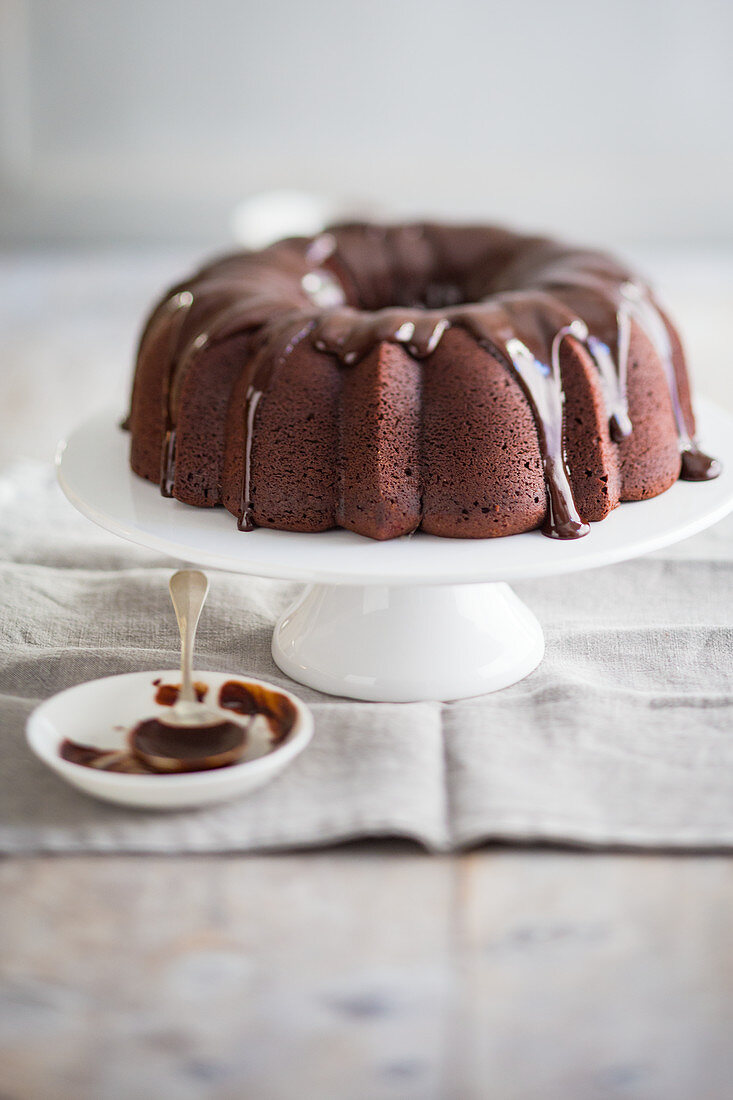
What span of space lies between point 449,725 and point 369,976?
1.27 ft

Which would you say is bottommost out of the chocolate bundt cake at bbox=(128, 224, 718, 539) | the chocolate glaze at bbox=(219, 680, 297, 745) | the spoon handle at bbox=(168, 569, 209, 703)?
the chocolate glaze at bbox=(219, 680, 297, 745)

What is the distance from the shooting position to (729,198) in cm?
439

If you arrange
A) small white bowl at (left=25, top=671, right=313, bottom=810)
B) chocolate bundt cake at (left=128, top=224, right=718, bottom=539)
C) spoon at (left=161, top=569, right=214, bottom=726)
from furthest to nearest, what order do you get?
chocolate bundt cake at (left=128, top=224, right=718, bottom=539) < spoon at (left=161, top=569, right=214, bottom=726) < small white bowl at (left=25, top=671, right=313, bottom=810)

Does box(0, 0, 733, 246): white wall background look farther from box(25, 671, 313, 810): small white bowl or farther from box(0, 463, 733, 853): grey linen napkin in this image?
box(25, 671, 313, 810): small white bowl

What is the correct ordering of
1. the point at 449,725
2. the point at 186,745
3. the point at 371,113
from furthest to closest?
the point at 371,113
the point at 449,725
the point at 186,745

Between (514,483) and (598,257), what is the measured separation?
51 cm

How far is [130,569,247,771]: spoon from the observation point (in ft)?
3.62

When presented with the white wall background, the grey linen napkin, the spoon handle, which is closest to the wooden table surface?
the grey linen napkin

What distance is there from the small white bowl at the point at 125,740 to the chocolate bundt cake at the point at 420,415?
0.75 ft

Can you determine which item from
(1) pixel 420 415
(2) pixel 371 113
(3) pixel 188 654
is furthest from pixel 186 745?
(2) pixel 371 113

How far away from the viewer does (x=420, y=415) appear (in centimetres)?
131

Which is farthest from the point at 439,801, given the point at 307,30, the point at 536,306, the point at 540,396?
the point at 307,30

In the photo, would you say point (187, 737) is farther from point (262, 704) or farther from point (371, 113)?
point (371, 113)

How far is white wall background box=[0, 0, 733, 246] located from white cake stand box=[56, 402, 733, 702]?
9.75 feet
